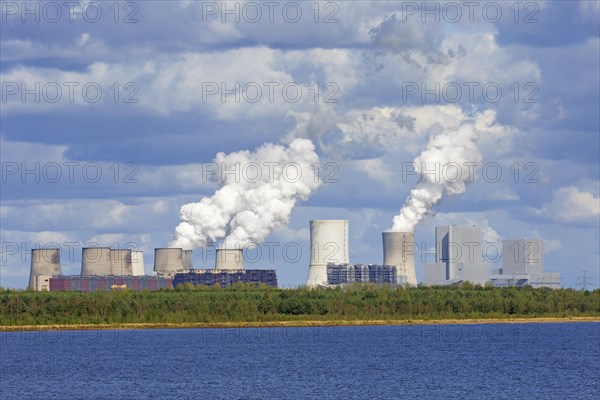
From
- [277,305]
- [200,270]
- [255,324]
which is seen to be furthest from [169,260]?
[255,324]

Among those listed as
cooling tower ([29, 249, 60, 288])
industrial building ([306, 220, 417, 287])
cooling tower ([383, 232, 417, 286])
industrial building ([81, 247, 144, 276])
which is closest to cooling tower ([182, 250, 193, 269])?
industrial building ([81, 247, 144, 276])

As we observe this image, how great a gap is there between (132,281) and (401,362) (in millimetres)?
84587

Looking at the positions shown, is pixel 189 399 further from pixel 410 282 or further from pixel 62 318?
pixel 410 282

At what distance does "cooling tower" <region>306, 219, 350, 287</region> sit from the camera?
13038cm

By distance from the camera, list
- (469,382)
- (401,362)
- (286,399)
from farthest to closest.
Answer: (401,362) → (469,382) → (286,399)

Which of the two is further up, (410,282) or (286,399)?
(410,282)

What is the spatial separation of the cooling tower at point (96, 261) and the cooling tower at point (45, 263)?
11.2 ft

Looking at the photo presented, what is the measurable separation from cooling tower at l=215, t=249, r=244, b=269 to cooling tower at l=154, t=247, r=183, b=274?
469 cm

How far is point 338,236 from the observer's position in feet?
438

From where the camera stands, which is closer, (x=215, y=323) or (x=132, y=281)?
(x=215, y=323)

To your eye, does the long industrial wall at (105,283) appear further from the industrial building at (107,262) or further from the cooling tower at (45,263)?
the cooling tower at (45,263)

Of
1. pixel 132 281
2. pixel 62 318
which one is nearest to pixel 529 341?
pixel 62 318

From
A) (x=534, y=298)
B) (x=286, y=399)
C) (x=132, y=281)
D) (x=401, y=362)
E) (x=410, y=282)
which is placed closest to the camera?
(x=286, y=399)

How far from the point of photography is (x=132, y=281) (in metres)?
157
